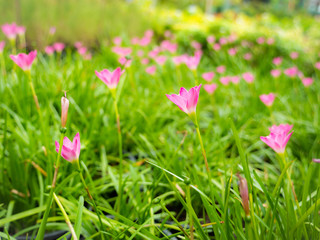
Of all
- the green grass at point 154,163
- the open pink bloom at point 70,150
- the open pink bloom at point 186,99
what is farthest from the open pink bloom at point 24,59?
the open pink bloom at point 186,99

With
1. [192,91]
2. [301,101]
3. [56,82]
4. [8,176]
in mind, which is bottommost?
[301,101]

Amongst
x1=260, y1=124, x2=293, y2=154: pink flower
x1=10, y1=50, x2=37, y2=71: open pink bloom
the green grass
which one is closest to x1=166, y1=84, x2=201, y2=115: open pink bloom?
the green grass

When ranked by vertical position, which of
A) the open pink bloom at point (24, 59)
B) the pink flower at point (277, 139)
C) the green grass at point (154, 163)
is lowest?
the green grass at point (154, 163)

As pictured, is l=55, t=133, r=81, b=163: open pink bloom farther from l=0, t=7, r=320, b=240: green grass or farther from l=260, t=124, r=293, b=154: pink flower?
l=260, t=124, r=293, b=154: pink flower

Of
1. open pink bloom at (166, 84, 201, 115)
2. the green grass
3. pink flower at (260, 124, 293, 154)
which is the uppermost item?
open pink bloom at (166, 84, 201, 115)

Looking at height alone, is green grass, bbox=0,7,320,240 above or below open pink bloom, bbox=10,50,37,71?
below

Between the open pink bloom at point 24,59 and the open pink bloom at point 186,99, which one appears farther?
the open pink bloom at point 24,59

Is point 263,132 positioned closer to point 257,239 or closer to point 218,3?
point 257,239

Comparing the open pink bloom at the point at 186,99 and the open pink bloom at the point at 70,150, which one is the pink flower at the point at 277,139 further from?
the open pink bloom at the point at 70,150

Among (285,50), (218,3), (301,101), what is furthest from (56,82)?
(218,3)
